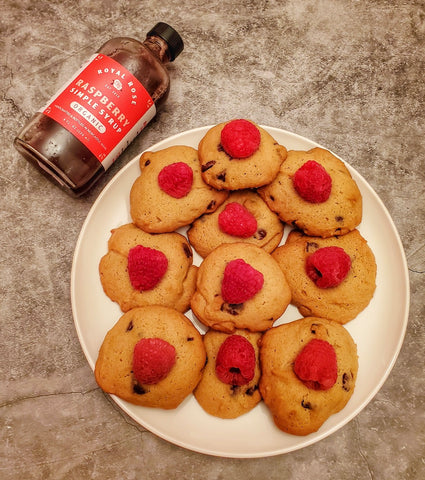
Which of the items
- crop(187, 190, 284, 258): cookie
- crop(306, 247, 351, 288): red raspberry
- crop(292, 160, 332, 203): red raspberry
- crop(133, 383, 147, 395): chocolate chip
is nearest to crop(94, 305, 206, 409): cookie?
crop(133, 383, 147, 395): chocolate chip

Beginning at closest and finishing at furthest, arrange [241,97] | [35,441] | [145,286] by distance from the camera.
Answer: [145,286] < [35,441] < [241,97]

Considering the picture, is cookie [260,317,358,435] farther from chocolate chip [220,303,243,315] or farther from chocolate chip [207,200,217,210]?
chocolate chip [207,200,217,210]

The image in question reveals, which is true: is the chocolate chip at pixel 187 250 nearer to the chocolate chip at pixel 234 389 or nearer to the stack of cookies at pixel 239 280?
the stack of cookies at pixel 239 280

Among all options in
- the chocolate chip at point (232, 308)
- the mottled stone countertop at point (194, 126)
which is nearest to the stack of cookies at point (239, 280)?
the chocolate chip at point (232, 308)

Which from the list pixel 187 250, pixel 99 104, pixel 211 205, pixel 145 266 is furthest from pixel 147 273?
pixel 99 104

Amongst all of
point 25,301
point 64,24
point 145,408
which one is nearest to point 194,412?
point 145,408

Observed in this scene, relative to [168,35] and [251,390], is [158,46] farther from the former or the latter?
[251,390]

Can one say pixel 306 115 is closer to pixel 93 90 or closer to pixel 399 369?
pixel 93 90

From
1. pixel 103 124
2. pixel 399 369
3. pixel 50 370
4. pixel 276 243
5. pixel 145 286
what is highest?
pixel 103 124
